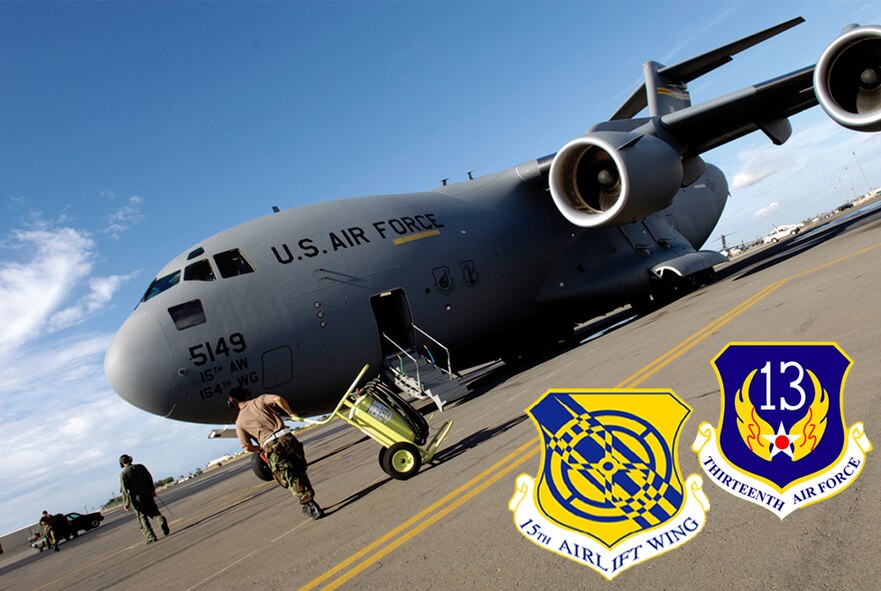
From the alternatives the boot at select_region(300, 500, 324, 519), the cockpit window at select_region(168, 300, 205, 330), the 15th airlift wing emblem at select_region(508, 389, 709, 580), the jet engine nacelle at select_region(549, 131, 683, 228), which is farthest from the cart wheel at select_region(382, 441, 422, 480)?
the jet engine nacelle at select_region(549, 131, 683, 228)

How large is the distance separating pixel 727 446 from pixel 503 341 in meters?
11.2

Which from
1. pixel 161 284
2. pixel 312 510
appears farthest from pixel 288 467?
pixel 161 284

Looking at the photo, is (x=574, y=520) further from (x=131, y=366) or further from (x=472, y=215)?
(x=472, y=215)

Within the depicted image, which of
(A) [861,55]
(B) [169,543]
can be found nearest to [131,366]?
(B) [169,543]

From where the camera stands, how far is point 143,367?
31.2ft

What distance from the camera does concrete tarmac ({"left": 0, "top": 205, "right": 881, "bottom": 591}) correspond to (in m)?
2.67

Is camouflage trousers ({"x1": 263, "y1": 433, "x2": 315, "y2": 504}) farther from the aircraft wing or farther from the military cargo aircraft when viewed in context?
the aircraft wing

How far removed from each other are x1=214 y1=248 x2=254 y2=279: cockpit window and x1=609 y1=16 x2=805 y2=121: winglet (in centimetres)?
1259

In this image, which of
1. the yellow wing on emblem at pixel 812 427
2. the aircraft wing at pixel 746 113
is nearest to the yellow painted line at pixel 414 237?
the aircraft wing at pixel 746 113

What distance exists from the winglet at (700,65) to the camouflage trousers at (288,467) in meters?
15.4

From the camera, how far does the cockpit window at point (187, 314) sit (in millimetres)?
9938

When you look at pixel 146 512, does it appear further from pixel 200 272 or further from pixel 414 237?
pixel 414 237

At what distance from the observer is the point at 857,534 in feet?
8.40

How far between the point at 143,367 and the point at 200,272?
1.99 metres
